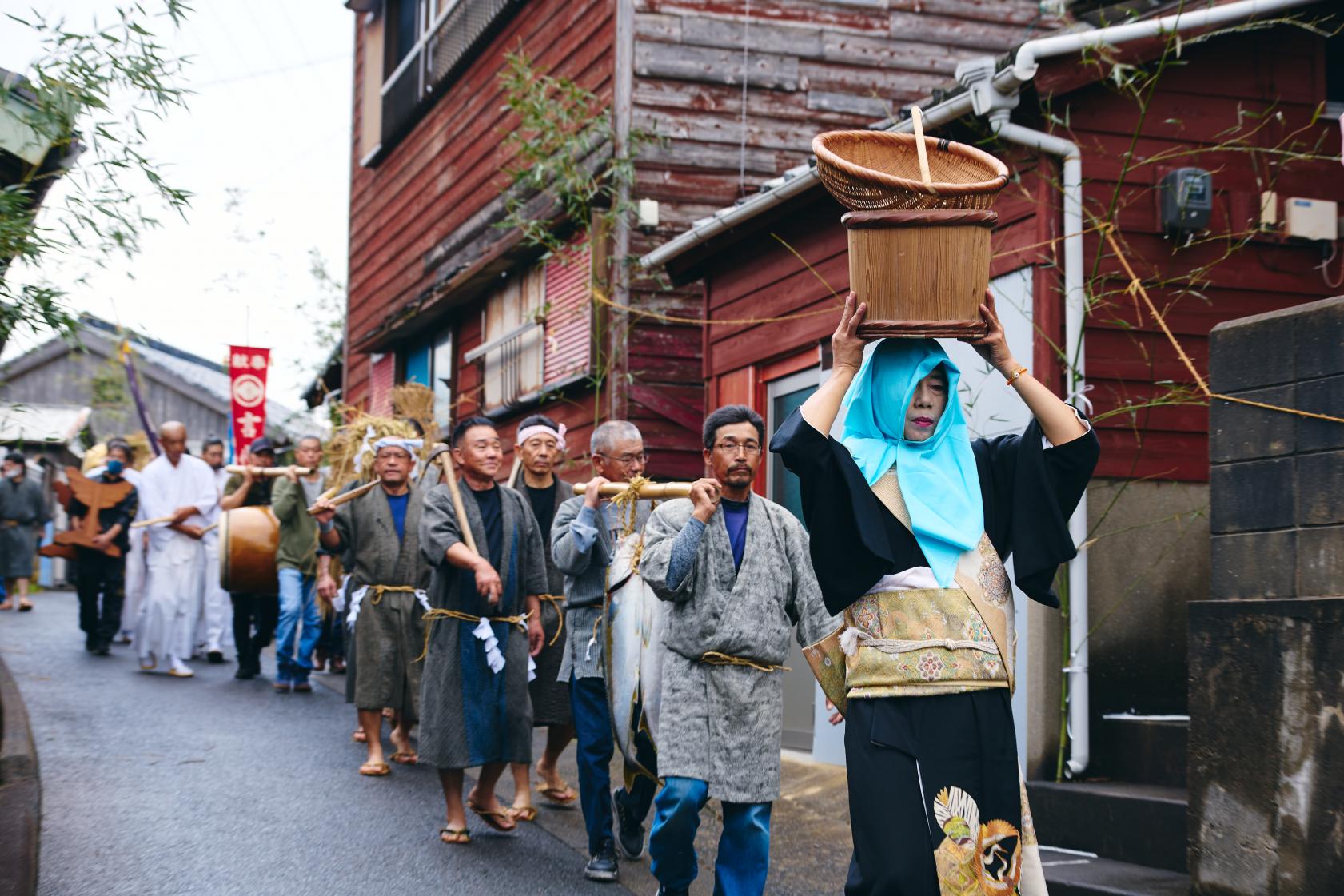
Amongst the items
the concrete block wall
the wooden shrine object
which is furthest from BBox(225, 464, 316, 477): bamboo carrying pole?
the concrete block wall

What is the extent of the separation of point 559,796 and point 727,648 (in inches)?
121

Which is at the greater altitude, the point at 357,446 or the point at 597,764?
the point at 357,446

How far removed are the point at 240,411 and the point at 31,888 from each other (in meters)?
13.4

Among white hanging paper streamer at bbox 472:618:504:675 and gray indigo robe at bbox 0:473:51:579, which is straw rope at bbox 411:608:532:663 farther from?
gray indigo robe at bbox 0:473:51:579

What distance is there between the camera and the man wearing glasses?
17.6 ft

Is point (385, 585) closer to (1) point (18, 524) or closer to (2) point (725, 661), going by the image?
(2) point (725, 661)

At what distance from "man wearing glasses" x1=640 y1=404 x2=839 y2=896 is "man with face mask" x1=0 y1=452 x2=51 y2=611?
16.7 m

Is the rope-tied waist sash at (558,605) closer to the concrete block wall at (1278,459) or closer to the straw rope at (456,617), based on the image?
the straw rope at (456,617)

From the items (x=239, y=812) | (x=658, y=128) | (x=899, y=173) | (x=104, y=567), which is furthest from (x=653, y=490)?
(x=104, y=567)

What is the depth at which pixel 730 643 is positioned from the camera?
546 cm

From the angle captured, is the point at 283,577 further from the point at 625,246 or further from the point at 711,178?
the point at 711,178

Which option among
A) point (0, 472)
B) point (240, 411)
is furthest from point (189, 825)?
point (0, 472)

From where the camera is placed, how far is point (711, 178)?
12.8m

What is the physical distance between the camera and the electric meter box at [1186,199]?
7699 millimetres
